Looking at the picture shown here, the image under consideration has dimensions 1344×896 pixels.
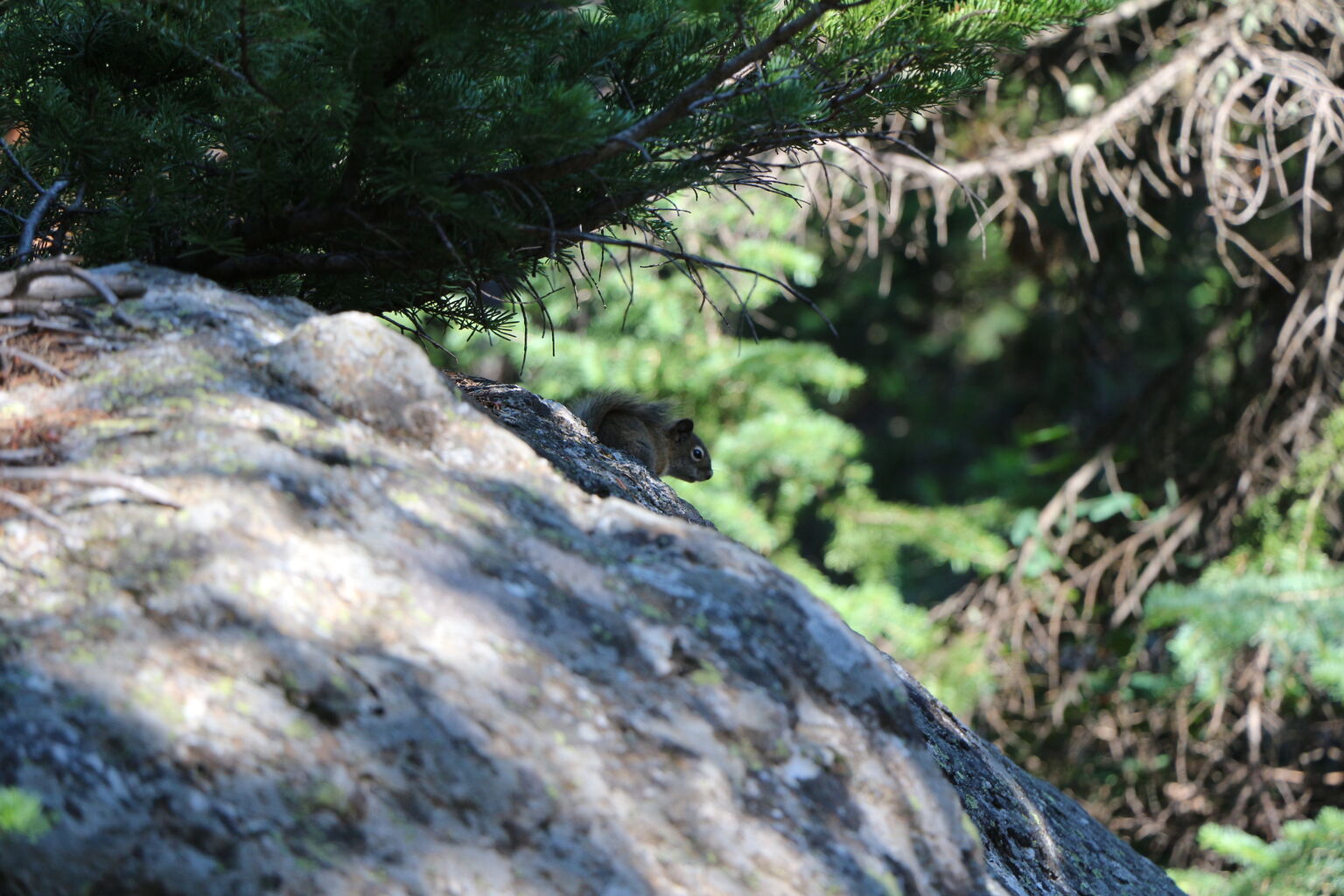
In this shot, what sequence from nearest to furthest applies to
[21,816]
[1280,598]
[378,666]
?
[21,816]
[378,666]
[1280,598]

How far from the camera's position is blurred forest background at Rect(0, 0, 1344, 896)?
7.48ft

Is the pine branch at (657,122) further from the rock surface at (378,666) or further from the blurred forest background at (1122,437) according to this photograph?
the blurred forest background at (1122,437)

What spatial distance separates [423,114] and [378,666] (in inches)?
44.0

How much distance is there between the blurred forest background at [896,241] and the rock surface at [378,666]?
0.40 metres

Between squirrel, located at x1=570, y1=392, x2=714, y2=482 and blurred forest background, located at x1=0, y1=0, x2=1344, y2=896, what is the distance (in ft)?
1.51

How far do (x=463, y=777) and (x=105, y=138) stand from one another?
5.58 feet

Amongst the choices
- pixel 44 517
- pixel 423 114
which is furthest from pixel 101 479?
pixel 423 114

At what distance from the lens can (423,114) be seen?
2227 millimetres

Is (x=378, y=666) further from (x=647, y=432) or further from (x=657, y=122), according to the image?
(x=647, y=432)

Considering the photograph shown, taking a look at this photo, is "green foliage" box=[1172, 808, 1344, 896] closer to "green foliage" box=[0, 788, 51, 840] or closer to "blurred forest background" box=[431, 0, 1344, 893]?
"blurred forest background" box=[431, 0, 1344, 893]

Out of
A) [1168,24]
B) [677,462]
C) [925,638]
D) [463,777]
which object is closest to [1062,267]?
[1168,24]

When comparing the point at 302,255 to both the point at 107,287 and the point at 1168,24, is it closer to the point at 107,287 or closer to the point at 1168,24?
the point at 107,287

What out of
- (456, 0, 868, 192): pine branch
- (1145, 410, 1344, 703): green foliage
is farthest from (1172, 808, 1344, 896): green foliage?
(456, 0, 868, 192): pine branch

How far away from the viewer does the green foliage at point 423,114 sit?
215 centimetres
